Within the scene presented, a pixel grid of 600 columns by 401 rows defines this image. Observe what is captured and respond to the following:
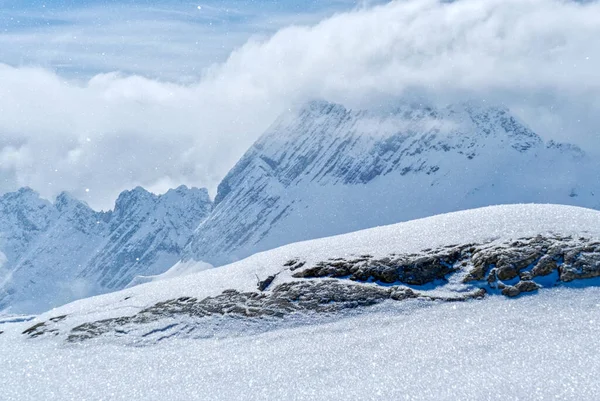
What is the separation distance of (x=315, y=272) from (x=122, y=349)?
24.4ft

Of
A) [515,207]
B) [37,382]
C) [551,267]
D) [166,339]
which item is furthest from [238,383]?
[515,207]

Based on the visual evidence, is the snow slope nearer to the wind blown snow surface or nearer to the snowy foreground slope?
the snowy foreground slope

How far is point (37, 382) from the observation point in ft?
60.9

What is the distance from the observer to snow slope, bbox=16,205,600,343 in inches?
810

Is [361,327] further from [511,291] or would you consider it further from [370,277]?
[511,291]

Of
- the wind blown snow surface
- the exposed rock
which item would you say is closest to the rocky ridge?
the exposed rock

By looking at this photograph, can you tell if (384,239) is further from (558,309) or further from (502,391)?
(502,391)

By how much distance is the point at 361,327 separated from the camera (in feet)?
63.9

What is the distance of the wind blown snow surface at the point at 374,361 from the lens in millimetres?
15094

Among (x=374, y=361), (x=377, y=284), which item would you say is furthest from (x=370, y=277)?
(x=374, y=361)

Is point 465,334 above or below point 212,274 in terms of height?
below

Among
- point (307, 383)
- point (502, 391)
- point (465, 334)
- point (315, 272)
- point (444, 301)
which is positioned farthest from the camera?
point (315, 272)

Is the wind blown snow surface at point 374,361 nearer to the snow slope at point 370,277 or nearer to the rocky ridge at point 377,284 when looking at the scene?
the rocky ridge at point 377,284

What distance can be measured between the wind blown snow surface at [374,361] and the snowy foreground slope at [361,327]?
54 mm
